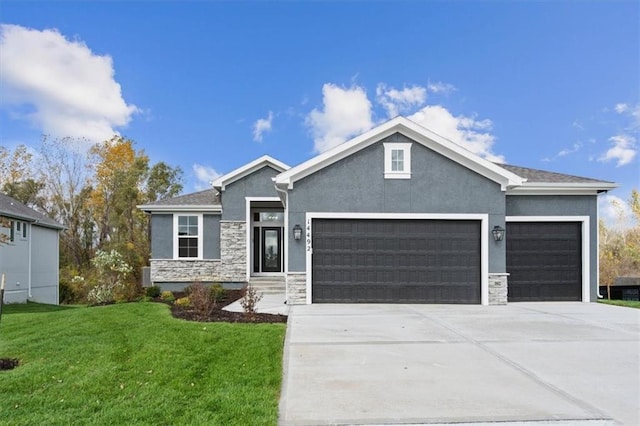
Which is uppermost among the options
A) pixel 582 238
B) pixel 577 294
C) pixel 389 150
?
pixel 389 150

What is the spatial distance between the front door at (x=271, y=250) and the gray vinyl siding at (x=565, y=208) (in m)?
9.10

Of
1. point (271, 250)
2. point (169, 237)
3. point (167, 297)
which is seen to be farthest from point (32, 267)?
point (271, 250)

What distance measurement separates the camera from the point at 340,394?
14.2 ft

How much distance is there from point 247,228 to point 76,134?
792 inches

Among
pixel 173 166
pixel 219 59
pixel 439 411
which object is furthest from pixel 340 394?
pixel 173 166

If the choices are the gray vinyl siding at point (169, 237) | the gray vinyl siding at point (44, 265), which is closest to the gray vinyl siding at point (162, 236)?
the gray vinyl siding at point (169, 237)

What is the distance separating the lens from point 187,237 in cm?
1590

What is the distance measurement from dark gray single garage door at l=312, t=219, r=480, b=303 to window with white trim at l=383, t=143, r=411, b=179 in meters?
1.33

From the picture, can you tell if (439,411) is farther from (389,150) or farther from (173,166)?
(173,166)

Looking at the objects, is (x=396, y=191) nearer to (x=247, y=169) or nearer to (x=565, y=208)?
(x=565, y=208)

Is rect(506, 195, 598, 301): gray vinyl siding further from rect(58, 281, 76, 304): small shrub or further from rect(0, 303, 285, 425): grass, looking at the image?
rect(58, 281, 76, 304): small shrub

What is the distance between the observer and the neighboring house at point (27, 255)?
637 inches

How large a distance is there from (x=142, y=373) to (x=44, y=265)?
726 inches

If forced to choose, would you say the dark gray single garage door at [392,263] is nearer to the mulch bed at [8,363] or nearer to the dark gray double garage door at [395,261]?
the dark gray double garage door at [395,261]
